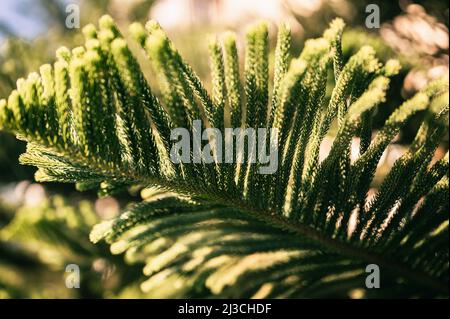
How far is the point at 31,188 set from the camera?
1.85 meters

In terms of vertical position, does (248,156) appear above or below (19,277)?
below

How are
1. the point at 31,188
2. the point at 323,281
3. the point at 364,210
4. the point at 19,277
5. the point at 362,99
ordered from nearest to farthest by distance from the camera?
1. the point at 362,99
2. the point at 364,210
3. the point at 323,281
4. the point at 19,277
5. the point at 31,188

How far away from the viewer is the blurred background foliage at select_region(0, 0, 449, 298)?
1092mm

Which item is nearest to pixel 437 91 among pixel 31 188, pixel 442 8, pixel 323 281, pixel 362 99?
pixel 362 99

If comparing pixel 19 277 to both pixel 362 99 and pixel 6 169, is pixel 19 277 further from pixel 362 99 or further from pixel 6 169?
pixel 362 99

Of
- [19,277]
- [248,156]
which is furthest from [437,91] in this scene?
[19,277]

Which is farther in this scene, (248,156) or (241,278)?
(241,278)

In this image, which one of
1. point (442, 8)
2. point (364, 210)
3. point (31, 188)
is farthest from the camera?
point (31, 188)

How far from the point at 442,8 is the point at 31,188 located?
1.49m

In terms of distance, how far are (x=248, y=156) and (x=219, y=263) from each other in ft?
0.95

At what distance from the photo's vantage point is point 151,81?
1.51 m

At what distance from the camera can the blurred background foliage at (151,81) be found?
109 cm
